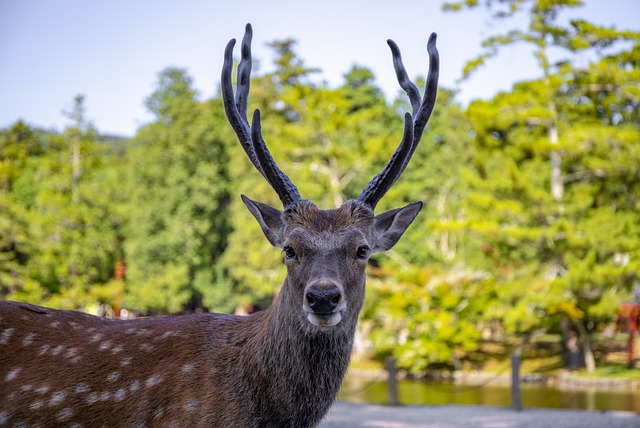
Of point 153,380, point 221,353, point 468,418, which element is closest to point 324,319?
point 221,353

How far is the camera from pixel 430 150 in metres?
31.6

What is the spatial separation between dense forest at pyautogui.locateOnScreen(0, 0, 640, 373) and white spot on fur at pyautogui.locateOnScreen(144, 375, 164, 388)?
1091cm

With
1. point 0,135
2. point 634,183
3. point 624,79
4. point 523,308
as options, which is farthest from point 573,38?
point 0,135

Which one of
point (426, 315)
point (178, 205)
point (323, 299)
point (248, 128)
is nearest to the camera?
point (323, 299)

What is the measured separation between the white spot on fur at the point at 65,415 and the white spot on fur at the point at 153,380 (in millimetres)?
346

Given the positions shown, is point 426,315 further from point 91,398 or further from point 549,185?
point 91,398

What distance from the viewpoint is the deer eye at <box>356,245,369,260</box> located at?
3482 millimetres

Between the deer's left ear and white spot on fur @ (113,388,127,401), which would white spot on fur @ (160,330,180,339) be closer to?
white spot on fur @ (113,388,127,401)

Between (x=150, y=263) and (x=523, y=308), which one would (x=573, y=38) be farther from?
(x=150, y=263)

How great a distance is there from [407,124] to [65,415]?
7.07 ft

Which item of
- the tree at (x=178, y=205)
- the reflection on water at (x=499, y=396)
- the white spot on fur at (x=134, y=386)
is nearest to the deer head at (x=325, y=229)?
the white spot on fur at (x=134, y=386)

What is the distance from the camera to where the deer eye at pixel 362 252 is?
137 inches

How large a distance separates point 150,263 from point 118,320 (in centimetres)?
2550

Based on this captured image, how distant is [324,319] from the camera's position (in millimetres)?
3131
